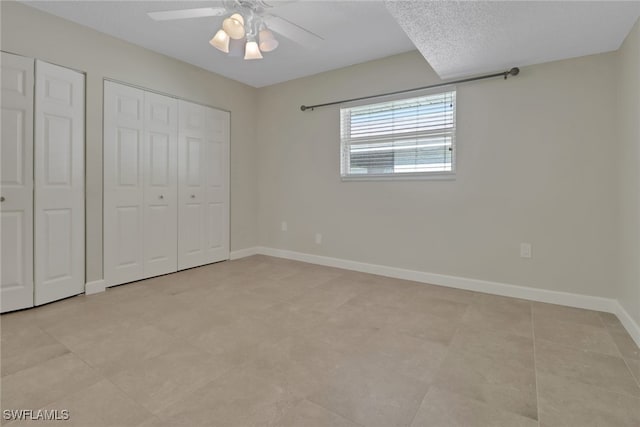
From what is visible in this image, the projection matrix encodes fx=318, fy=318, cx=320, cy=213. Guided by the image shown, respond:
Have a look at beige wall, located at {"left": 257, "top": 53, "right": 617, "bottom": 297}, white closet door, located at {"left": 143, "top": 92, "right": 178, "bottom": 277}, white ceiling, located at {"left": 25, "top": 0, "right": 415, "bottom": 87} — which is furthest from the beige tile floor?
white ceiling, located at {"left": 25, "top": 0, "right": 415, "bottom": 87}

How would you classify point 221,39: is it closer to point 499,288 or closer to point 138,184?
point 138,184

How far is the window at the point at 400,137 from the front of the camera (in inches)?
129

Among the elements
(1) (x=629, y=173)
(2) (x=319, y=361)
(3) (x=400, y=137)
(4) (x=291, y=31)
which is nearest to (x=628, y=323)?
(1) (x=629, y=173)

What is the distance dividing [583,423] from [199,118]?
13.9 ft

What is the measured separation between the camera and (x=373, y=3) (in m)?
2.52

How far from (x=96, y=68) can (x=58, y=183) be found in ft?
3.77

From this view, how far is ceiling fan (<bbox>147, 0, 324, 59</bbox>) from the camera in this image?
82.4 inches

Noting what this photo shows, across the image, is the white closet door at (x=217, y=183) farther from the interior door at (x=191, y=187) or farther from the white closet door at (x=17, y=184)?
the white closet door at (x=17, y=184)

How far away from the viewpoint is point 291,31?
235 cm

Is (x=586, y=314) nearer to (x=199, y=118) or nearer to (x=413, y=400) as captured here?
(x=413, y=400)

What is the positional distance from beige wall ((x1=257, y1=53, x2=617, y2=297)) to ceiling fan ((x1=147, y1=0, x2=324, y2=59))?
1555 mm

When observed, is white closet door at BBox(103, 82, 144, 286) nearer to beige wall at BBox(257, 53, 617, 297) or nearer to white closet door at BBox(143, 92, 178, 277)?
white closet door at BBox(143, 92, 178, 277)

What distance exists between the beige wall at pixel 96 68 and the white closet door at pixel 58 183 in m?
0.08

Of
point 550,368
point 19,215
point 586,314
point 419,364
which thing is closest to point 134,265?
point 19,215
